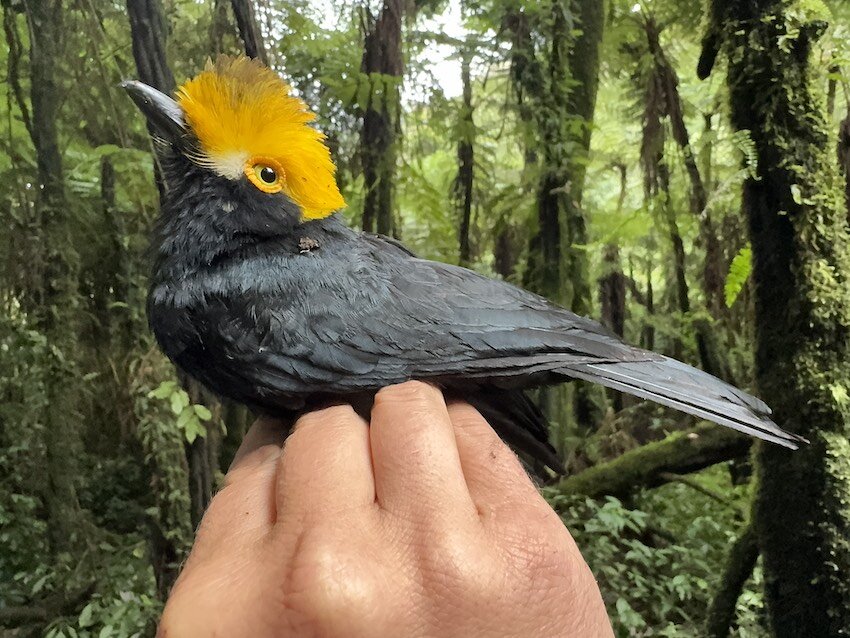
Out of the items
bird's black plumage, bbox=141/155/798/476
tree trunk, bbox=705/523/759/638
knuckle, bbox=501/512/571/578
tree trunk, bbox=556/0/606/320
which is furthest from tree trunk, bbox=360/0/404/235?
knuckle, bbox=501/512/571/578

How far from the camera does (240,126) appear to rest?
4.75 feet

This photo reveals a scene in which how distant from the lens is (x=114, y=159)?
279 cm

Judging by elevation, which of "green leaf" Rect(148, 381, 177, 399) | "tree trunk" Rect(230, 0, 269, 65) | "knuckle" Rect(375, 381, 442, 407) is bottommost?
"green leaf" Rect(148, 381, 177, 399)

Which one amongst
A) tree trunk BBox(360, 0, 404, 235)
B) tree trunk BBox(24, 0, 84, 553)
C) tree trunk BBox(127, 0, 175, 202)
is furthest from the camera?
tree trunk BBox(360, 0, 404, 235)

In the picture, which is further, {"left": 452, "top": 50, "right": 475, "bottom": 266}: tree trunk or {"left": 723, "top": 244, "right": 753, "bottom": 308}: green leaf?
{"left": 452, "top": 50, "right": 475, "bottom": 266}: tree trunk

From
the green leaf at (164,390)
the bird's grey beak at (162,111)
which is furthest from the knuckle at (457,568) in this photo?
the green leaf at (164,390)

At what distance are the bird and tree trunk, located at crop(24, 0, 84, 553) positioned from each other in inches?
64.4

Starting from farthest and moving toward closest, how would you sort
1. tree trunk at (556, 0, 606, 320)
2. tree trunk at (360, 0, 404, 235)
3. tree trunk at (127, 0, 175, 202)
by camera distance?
1. tree trunk at (556, 0, 606, 320)
2. tree trunk at (360, 0, 404, 235)
3. tree trunk at (127, 0, 175, 202)

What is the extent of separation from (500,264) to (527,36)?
1708mm

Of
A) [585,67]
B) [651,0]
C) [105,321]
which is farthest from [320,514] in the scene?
[651,0]

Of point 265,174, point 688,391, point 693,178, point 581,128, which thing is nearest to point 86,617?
point 265,174

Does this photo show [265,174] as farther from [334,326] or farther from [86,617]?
[86,617]

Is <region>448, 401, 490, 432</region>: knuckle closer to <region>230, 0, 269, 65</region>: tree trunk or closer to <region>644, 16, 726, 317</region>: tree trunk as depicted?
<region>230, 0, 269, 65</region>: tree trunk

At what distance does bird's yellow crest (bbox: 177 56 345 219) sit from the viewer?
1.44 m
